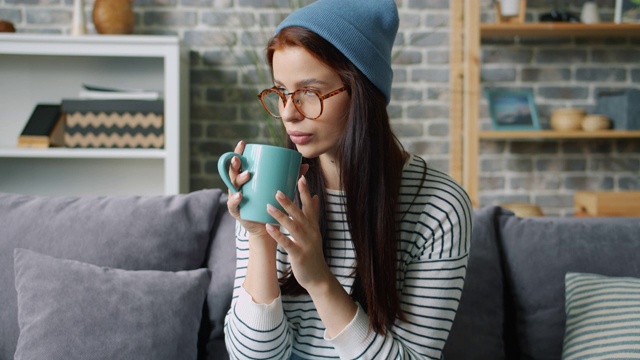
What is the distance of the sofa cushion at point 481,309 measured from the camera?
1.38 m

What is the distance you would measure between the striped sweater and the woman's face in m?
0.20

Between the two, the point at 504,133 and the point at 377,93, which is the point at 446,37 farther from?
the point at 377,93

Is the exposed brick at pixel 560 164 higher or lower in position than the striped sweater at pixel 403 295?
higher

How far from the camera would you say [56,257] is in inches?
55.6

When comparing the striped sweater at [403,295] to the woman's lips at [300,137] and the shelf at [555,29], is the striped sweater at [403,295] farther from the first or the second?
the shelf at [555,29]

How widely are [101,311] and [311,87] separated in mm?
667

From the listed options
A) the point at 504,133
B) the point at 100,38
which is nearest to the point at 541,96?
the point at 504,133

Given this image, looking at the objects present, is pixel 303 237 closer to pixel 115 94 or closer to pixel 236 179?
pixel 236 179

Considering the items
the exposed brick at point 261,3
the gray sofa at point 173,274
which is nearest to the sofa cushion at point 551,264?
the gray sofa at point 173,274

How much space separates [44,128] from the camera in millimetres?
2566

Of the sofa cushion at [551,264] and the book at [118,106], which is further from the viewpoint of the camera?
the book at [118,106]

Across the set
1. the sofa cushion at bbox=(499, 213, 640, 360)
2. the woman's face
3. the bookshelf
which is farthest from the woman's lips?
the bookshelf

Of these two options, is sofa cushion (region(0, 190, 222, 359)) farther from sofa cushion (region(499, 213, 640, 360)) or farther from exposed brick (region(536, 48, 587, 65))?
exposed brick (region(536, 48, 587, 65))

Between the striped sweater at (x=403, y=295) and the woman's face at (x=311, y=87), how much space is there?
0.20m
